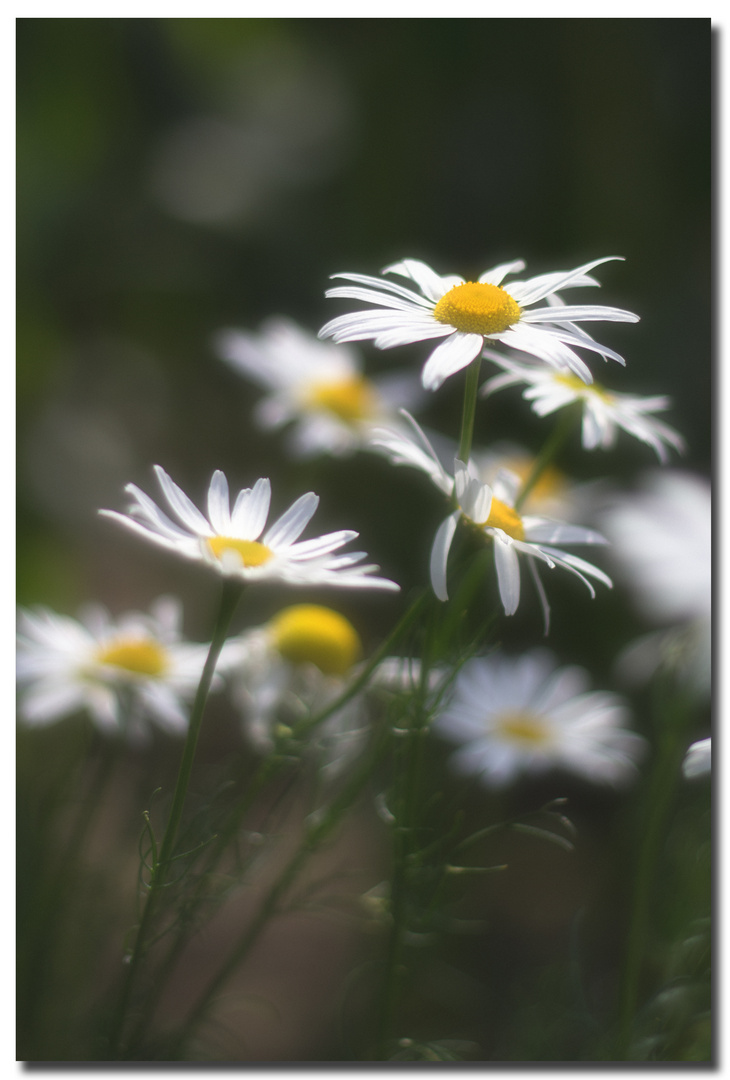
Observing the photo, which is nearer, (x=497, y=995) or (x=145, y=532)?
(x=145, y=532)

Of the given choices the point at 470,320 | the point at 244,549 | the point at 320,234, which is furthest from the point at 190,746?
the point at 320,234

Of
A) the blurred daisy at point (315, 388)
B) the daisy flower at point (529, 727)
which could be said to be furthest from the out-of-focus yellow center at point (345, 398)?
the daisy flower at point (529, 727)

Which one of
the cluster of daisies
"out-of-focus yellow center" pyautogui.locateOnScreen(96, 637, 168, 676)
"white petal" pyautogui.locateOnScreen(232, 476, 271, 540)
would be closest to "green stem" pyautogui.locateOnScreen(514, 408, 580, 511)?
the cluster of daisies

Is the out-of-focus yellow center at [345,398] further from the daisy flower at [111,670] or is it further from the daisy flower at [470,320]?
the daisy flower at [470,320]

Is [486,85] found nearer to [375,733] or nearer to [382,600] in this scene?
[382,600]

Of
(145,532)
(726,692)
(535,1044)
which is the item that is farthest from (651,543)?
(145,532)

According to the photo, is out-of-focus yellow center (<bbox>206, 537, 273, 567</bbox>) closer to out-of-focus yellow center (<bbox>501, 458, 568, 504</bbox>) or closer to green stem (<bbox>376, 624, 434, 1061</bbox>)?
green stem (<bbox>376, 624, 434, 1061</bbox>)

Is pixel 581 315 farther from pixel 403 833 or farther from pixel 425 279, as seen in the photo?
pixel 403 833
